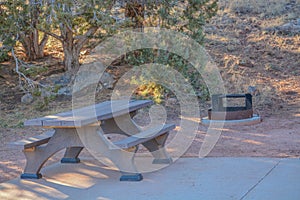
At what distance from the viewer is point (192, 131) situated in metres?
7.86

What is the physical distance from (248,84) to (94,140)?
7.35 meters

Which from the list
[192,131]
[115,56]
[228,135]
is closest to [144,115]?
[192,131]

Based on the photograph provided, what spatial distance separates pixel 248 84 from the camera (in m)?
11.7

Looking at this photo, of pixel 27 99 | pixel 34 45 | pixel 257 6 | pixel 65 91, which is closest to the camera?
pixel 27 99

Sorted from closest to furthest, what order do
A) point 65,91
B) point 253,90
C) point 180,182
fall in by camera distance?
point 180,182
point 253,90
point 65,91

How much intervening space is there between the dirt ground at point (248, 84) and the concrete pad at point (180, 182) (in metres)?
0.51

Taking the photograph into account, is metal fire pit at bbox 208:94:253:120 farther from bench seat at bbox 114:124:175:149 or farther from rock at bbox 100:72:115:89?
rock at bbox 100:72:115:89

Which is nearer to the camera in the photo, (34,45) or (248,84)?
(248,84)

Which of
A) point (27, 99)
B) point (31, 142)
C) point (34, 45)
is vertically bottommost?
point (27, 99)

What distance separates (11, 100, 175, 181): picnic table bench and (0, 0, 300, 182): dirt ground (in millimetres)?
512

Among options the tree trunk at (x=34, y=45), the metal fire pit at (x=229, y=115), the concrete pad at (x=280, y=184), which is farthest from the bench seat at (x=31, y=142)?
the tree trunk at (x=34, y=45)

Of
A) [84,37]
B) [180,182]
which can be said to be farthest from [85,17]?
[180,182]

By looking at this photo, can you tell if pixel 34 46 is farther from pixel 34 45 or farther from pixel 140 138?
pixel 140 138

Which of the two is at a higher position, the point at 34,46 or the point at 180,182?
the point at 34,46
